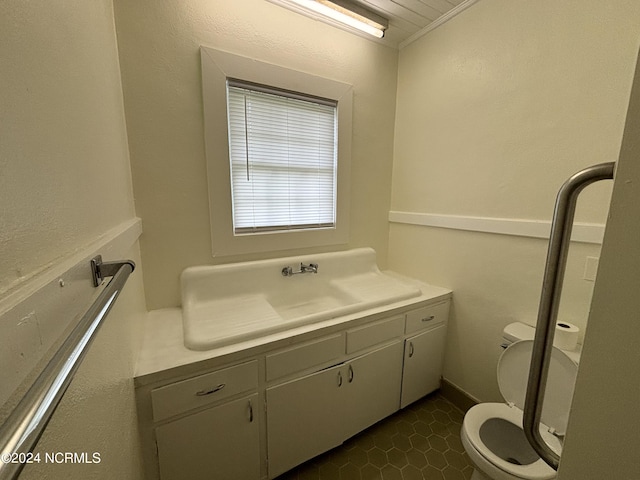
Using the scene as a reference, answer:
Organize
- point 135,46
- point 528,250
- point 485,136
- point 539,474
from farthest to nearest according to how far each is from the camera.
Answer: point 485,136, point 528,250, point 135,46, point 539,474

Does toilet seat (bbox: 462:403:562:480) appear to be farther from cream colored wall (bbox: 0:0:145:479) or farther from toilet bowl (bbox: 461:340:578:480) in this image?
cream colored wall (bbox: 0:0:145:479)

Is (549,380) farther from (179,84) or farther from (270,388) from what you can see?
(179,84)

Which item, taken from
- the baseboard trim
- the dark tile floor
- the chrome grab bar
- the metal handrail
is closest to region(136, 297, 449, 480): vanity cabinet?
the dark tile floor

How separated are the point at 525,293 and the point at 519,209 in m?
0.49

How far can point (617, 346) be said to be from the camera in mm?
311

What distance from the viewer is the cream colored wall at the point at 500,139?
1.19 meters

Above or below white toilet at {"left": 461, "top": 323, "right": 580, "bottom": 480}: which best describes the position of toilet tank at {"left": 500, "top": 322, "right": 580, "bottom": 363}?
above

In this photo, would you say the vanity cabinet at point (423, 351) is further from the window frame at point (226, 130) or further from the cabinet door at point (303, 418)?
the window frame at point (226, 130)

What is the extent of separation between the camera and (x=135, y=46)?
1.34 metres

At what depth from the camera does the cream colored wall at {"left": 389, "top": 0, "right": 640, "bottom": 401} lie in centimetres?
119

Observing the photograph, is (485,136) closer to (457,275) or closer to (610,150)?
(610,150)

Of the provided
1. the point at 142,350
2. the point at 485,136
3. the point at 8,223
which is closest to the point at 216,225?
the point at 142,350

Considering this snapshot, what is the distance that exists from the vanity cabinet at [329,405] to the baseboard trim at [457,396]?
0.49 m

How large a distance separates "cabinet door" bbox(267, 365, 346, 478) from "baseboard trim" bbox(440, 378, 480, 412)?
940 millimetres
